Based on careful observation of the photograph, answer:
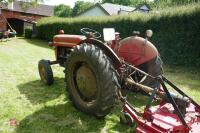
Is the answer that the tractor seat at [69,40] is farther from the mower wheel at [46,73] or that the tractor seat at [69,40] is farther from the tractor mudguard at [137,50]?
the tractor mudguard at [137,50]

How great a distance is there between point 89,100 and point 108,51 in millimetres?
929

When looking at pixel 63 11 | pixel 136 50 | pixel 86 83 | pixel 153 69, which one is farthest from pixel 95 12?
pixel 63 11

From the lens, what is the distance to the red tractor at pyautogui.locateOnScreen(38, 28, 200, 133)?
4.22 metres

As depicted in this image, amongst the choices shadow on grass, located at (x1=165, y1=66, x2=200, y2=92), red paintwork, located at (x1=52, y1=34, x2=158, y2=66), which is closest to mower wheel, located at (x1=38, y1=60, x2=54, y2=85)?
red paintwork, located at (x1=52, y1=34, x2=158, y2=66)

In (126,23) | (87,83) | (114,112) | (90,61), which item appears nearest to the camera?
(90,61)

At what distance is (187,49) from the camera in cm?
1255

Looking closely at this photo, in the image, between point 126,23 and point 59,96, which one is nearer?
point 59,96

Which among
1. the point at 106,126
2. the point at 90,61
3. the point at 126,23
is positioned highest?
the point at 126,23

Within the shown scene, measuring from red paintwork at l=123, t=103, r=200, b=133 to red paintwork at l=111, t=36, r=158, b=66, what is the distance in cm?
130

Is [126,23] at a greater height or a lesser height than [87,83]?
greater

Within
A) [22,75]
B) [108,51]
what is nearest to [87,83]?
[108,51]

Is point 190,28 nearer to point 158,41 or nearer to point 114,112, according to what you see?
point 158,41

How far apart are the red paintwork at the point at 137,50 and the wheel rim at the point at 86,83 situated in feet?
3.16

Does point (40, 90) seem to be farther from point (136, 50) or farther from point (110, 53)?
point (110, 53)
